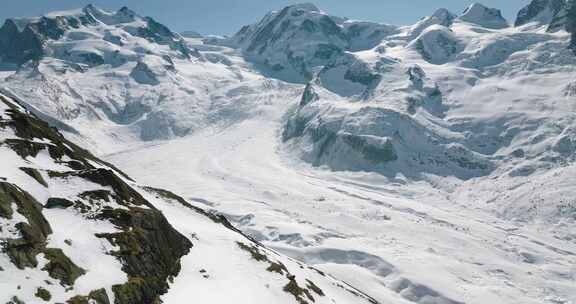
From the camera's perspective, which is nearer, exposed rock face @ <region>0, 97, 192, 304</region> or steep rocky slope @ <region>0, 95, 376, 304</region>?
steep rocky slope @ <region>0, 95, 376, 304</region>

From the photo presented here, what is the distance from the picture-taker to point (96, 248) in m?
42.7

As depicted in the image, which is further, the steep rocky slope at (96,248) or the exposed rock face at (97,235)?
the exposed rock face at (97,235)

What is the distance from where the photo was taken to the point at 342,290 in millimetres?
77875

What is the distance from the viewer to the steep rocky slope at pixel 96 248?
120 feet

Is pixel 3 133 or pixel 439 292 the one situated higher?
pixel 3 133

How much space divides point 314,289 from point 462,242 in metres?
143

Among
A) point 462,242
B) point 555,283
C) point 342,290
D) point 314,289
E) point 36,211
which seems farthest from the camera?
point 462,242

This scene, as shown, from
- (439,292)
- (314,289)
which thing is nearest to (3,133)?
(314,289)

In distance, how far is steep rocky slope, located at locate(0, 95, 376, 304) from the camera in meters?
36.6

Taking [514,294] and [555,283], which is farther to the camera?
[555,283]

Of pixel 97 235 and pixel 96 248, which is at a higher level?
pixel 97 235

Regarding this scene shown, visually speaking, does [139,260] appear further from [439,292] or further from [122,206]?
[439,292]

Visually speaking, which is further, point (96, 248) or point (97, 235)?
point (97, 235)

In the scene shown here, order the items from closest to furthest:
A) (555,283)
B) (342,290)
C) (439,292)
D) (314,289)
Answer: (314,289)
(342,290)
(439,292)
(555,283)
